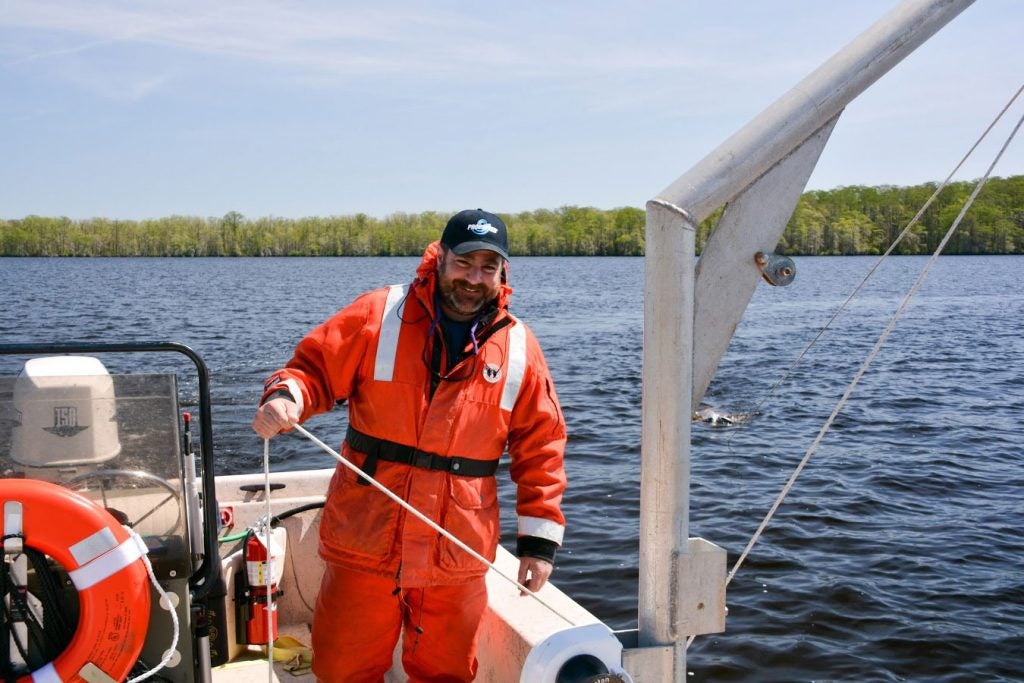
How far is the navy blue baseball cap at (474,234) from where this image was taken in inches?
Answer: 118

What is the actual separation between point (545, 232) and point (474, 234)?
9943cm

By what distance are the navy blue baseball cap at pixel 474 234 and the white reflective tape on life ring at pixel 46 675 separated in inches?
63.3

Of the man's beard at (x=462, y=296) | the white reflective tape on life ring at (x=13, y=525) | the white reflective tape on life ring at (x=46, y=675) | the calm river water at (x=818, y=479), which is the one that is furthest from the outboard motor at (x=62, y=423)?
the calm river water at (x=818, y=479)

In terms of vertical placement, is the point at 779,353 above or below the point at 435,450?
below

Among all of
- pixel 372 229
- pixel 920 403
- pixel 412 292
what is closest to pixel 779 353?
pixel 920 403

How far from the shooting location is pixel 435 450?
117 inches

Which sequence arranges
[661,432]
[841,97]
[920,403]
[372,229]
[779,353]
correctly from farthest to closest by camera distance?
[372,229], [779,353], [920,403], [661,432], [841,97]

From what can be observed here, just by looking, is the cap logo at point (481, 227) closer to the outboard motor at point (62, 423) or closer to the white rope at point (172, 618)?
the outboard motor at point (62, 423)

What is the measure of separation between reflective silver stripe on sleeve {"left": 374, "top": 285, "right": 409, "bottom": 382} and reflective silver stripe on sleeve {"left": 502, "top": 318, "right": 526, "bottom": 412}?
36cm

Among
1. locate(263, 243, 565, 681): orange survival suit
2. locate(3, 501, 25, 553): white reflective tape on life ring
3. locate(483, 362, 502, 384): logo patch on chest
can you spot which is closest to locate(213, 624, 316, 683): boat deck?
locate(263, 243, 565, 681): orange survival suit

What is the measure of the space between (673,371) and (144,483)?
66.7 inches

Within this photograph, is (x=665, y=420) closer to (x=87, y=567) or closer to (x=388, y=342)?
(x=388, y=342)

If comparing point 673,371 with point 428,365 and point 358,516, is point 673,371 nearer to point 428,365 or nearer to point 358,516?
point 428,365

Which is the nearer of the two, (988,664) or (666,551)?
(666,551)
